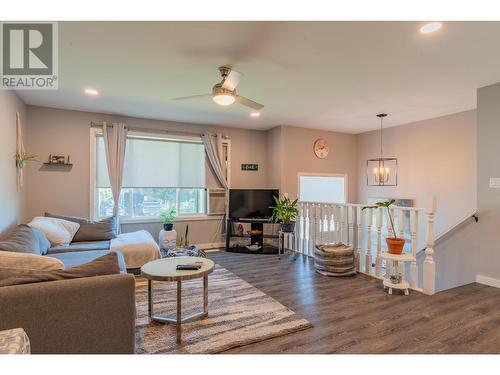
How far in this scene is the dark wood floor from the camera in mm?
2072

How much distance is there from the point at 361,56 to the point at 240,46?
1.18 m

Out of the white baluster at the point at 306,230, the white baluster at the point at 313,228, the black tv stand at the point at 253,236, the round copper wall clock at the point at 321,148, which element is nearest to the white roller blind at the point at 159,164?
the black tv stand at the point at 253,236

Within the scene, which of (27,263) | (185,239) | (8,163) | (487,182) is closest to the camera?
(27,263)

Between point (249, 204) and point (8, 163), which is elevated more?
point (8, 163)

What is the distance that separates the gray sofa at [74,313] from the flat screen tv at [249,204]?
147 inches

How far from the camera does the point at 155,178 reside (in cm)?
518

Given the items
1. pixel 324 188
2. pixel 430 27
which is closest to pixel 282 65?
pixel 430 27

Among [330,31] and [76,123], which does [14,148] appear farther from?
[330,31]

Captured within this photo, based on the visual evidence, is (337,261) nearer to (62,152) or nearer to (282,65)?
(282,65)

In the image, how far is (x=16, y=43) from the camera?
2.39m

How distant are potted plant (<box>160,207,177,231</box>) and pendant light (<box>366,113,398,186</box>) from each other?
13.6 feet

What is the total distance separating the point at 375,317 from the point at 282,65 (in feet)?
8.76
